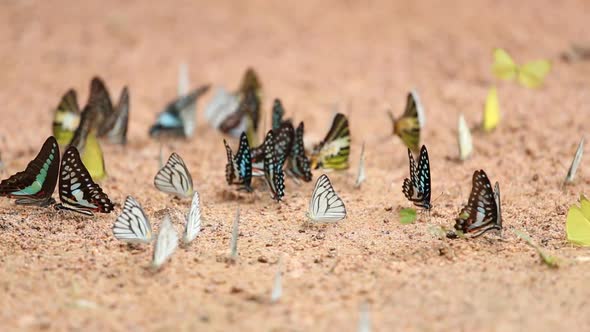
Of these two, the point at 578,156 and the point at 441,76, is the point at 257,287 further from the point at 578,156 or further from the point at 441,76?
the point at 441,76

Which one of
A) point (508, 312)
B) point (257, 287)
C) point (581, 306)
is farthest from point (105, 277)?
point (581, 306)

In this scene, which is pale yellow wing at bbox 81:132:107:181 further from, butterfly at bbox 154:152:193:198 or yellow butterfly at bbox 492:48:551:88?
yellow butterfly at bbox 492:48:551:88

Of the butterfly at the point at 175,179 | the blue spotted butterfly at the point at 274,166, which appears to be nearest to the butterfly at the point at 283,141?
the blue spotted butterfly at the point at 274,166

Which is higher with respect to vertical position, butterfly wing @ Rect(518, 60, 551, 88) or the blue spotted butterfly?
butterfly wing @ Rect(518, 60, 551, 88)

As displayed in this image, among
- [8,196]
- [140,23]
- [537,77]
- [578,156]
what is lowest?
[8,196]

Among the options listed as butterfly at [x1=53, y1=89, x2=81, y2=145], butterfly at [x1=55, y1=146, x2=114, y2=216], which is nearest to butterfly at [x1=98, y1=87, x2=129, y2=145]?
butterfly at [x1=53, y1=89, x2=81, y2=145]

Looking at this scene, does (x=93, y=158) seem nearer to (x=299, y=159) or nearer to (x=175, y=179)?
(x=175, y=179)
